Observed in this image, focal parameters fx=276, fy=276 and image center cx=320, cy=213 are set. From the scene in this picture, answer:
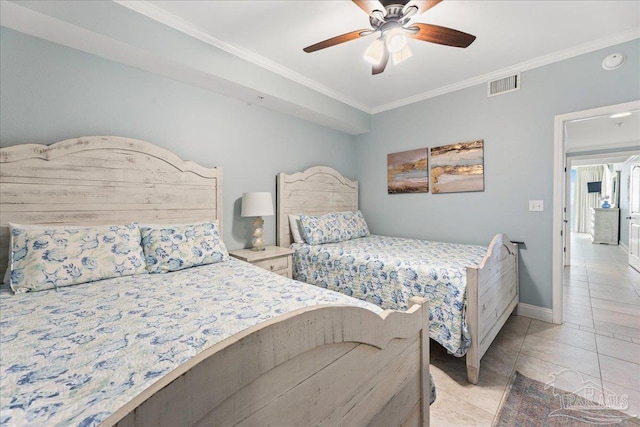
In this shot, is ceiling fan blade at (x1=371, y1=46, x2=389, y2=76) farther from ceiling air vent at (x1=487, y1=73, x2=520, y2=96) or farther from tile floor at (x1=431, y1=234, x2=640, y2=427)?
tile floor at (x1=431, y1=234, x2=640, y2=427)

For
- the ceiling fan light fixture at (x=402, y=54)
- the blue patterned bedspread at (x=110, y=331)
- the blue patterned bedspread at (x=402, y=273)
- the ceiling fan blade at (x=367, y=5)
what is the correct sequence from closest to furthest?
the blue patterned bedspread at (x=110, y=331) → the ceiling fan blade at (x=367, y=5) → the blue patterned bedspread at (x=402, y=273) → the ceiling fan light fixture at (x=402, y=54)

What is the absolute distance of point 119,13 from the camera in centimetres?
183

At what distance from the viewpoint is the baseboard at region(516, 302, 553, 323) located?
2655mm

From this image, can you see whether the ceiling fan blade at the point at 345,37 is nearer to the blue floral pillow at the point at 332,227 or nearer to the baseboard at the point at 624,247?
the blue floral pillow at the point at 332,227

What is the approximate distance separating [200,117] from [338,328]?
2487 millimetres

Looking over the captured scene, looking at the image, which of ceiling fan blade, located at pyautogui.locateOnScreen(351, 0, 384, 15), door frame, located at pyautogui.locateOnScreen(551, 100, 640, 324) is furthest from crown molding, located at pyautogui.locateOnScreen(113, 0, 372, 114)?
door frame, located at pyautogui.locateOnScreen(551, 100, 640, 324)

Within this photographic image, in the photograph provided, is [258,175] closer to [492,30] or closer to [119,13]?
[119,13]

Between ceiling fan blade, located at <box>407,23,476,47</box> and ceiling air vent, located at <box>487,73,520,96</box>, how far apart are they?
1.42 metres

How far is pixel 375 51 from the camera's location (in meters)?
1.97

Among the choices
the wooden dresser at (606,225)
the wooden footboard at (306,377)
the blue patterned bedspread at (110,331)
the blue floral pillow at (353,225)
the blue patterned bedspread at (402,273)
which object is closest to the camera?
the wooden footboard at (306,377)

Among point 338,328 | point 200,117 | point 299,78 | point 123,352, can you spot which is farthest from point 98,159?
point 338,328

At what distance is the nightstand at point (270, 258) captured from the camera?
2559 mm

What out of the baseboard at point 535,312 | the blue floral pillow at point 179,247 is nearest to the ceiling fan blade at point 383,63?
the blue floral pillow at point 179,247

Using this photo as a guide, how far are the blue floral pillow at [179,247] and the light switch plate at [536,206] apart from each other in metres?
2.94
